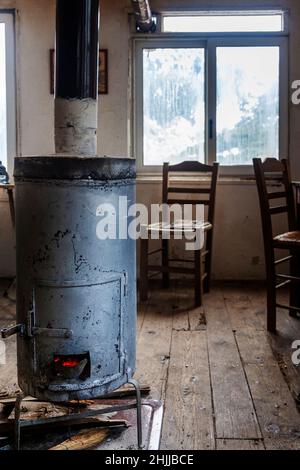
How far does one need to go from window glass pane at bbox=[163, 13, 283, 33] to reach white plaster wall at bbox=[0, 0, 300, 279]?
0.36ft

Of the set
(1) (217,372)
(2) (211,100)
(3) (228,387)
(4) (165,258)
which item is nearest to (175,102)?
(2) (211,100)

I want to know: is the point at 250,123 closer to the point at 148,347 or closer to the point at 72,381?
the point at 148,347

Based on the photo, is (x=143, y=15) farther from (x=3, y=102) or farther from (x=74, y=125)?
(x=74, y=125)

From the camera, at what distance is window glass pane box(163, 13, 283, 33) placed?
423cm

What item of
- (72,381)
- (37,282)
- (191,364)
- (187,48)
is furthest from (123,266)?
(187,48)

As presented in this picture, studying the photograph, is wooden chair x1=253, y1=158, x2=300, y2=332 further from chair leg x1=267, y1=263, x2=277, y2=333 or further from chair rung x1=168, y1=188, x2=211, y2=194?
chair rung x1=168, y1=188, x2=211, y2=194

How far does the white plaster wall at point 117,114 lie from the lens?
13.7 feet

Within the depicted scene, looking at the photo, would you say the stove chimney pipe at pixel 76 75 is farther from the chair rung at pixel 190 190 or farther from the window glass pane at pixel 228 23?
the window glass pane at pixel 228 23

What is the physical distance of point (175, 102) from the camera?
4.34 m

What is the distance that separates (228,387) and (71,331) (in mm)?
913

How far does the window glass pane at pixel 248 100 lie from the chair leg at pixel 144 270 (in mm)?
1144

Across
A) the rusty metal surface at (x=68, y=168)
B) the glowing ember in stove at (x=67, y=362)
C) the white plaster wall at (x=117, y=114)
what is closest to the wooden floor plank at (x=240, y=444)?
the glowing ember in stove at (x=67, y=362)
